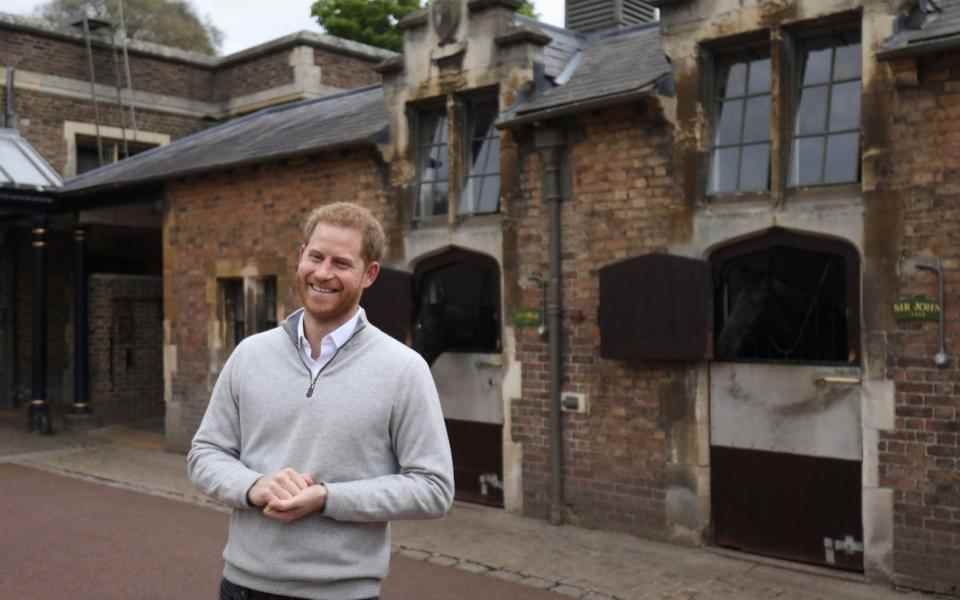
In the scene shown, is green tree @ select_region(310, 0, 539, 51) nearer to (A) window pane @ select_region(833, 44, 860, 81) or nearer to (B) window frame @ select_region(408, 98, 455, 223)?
(B) window frame @ select_region(408, 98, 455, 223)

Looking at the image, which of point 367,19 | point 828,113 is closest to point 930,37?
point 828,113

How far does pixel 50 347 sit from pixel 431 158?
1168cm

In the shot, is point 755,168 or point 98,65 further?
point 98,65

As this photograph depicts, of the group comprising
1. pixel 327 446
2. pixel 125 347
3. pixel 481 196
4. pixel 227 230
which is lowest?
pixel 125 347

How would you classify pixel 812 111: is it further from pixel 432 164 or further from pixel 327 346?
pixel 327 346

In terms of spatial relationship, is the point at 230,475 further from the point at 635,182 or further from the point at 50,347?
the point at 50,347

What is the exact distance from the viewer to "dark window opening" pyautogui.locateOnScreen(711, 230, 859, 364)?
7.38m

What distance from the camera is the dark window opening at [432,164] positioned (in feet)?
33.9

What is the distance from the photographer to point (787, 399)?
7590 millimetres

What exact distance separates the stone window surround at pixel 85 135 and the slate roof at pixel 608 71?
473 inches

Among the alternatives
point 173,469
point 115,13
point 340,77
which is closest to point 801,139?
point 173,469

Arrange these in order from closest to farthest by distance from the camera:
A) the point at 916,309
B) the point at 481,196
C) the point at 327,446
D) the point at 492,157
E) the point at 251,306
A: 1. the point at 327,446
2. the point at 916,309
3. the point at 492,157
4. the point at 481,196
5. the point at 251,306

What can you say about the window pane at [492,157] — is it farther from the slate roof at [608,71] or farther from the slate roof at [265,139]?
the slate roof at [265,139]

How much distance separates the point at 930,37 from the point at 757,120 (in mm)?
1571
